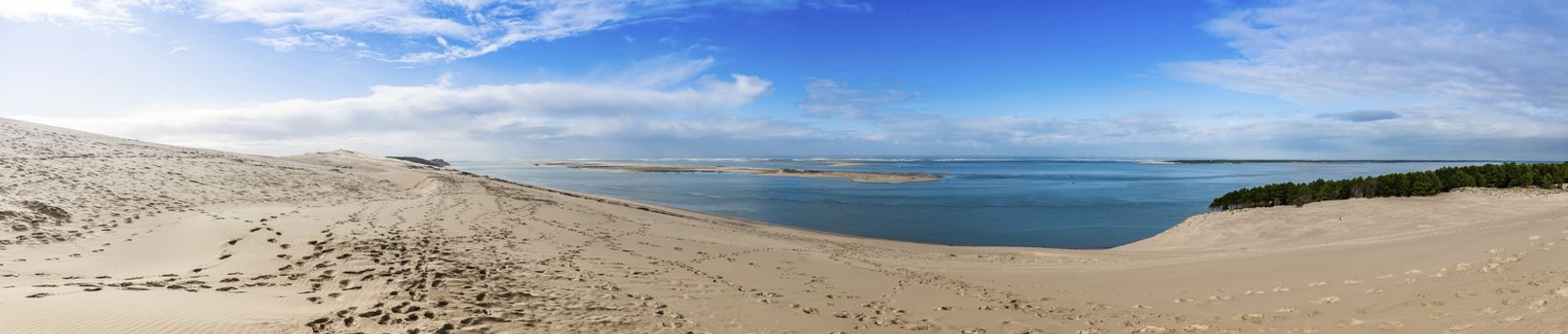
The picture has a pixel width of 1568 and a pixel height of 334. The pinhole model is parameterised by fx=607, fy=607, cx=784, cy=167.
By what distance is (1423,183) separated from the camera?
69.6ft

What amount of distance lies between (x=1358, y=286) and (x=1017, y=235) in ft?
49.9

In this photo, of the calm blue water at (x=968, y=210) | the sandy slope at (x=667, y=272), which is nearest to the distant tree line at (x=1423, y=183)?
the sandy slope at (x=667, y=272)

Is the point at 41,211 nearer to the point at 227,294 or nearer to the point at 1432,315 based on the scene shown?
the point at 227,294

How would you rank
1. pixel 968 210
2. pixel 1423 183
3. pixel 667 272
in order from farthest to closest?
pixel 968 210, pixel 1423 183, pixel 667 272

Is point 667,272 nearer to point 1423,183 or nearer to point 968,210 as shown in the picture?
point 1423,183

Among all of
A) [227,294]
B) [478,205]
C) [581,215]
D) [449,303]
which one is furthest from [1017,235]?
[227,294]

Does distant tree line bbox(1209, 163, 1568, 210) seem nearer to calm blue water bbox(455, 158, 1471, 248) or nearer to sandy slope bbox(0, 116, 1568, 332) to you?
sandy slope bbox(0, 116, 1568, 332)

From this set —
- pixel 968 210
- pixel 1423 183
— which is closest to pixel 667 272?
pixel 1423 183

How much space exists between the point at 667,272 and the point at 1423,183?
2644 centimetres

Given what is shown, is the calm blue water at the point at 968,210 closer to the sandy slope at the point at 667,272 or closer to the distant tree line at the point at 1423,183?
the distant tree line at the point at 1423,183

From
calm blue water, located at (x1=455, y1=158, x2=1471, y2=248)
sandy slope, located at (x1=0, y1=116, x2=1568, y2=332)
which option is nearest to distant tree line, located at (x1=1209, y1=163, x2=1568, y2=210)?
sandy slope, located at (x1=0, y1=116, x2=1568, y2=332)

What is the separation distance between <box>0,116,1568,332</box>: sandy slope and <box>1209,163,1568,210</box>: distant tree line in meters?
1.23

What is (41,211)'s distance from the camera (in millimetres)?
12867

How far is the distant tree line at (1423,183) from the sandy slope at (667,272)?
123cm
